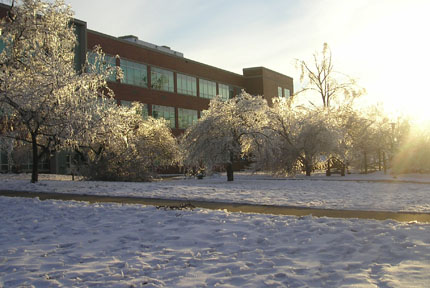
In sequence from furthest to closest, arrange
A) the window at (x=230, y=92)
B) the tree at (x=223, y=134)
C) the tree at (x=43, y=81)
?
1. the window at (x=230, y=92)
2. the tree at (x=223, y=134)
3. the tree at (x=43, y=81)

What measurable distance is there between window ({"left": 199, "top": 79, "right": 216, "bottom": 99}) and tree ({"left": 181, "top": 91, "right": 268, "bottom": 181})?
30319 millimetres

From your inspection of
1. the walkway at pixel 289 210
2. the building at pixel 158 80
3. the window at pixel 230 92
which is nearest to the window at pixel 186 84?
the building at pixel 158 80

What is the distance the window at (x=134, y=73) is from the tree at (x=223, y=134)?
69.9 feet

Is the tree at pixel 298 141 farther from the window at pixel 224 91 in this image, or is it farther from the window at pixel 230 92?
the window at pixel 230 92

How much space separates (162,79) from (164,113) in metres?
→ 3.91

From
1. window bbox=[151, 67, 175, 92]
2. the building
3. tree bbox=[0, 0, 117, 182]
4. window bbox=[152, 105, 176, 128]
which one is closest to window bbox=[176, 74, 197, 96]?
the building

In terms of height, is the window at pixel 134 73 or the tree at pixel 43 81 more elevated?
the window at pixel 134 73

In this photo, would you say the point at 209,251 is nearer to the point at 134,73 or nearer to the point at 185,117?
the point at 134,73

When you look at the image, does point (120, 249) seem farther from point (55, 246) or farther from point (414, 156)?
point (414, 156)

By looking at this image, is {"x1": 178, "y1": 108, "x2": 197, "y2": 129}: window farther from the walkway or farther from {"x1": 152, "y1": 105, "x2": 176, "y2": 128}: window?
the walkway

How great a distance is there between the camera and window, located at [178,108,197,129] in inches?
1959

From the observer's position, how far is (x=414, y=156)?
28.0 meters

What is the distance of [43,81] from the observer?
16.0m

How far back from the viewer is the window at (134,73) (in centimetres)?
4234
